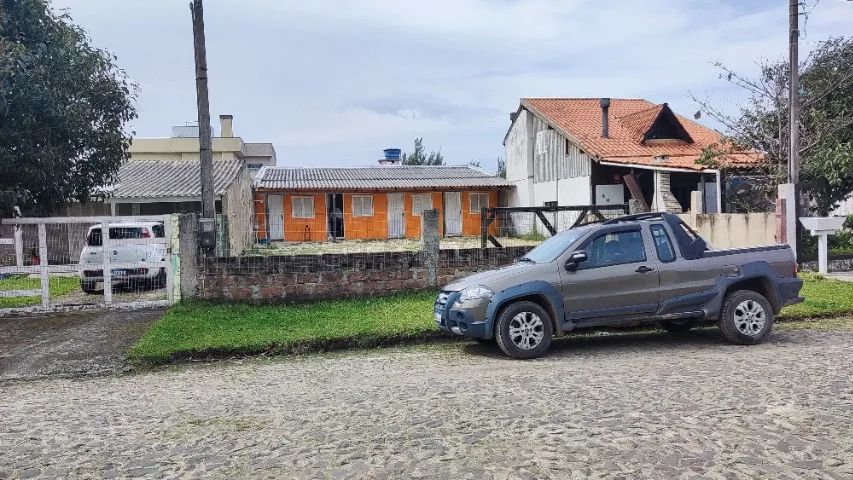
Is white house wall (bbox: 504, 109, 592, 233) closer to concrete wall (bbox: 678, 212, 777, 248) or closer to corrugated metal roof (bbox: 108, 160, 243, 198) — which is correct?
concrete wall (bbox: 678, 212, 777, 248)

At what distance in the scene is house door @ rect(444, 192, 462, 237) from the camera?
99.2 ft

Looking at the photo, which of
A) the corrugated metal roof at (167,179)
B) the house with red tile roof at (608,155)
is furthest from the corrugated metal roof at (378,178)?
the corrugated metal roof at (167,179)

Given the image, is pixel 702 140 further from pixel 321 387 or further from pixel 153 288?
pixel 321 387

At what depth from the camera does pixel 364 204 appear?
30000 millimetres

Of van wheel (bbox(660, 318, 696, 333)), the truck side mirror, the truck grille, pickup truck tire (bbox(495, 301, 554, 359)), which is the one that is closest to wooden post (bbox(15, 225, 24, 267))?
the truck grille

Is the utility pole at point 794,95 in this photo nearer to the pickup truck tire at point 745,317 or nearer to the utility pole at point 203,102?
the pickup truck tire at point 745,317

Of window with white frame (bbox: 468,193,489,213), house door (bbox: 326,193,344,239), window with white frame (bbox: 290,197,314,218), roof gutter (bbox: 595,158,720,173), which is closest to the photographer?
roof gutter (bbox: 595,158,720,173)

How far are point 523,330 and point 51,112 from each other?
A: 851cm

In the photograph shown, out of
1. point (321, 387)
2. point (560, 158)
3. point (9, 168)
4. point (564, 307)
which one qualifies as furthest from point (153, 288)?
point (560, 158)

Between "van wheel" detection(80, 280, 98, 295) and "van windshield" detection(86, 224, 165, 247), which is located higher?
"van windshield" detection(86, 224, 165, 247)

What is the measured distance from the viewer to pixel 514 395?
6.26 meters

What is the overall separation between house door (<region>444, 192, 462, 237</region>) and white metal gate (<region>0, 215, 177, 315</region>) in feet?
62.3

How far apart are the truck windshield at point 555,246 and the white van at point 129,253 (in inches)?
261

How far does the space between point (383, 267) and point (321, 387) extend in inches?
210
